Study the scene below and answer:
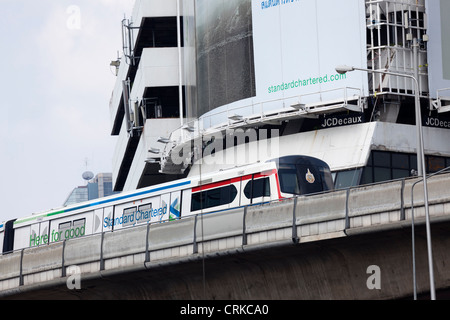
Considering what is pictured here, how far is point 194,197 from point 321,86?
19.1 m

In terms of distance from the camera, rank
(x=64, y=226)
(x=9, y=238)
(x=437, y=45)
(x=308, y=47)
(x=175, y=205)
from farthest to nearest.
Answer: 1. (x=308, y=47)
2. (x=437, y=45)
3. (x=9, y=238)
4. (x=64, y=226)
5. (x=175, y=205)

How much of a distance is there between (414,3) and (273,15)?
8.44m

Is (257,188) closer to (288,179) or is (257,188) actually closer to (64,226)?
(288,179)

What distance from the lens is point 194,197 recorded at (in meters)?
48.0

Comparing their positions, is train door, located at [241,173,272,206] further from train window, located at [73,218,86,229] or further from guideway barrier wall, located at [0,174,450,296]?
train window, located at [73,218,86,229]

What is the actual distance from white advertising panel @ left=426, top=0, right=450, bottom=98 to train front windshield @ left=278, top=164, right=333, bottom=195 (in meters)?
19.0

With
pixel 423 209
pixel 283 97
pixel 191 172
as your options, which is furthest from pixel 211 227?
pixel 191 172

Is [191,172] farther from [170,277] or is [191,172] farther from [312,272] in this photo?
[312,272]

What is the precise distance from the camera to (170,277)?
46.2m

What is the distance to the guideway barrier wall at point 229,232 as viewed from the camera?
123ft

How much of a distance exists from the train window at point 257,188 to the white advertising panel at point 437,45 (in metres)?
22.4

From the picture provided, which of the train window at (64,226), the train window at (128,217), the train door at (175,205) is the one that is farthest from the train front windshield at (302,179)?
the train window at (64,226)

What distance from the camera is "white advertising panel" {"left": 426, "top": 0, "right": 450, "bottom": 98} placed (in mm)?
64562

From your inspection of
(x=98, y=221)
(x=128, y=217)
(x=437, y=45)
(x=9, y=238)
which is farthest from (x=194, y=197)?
(x=437, y=45)
